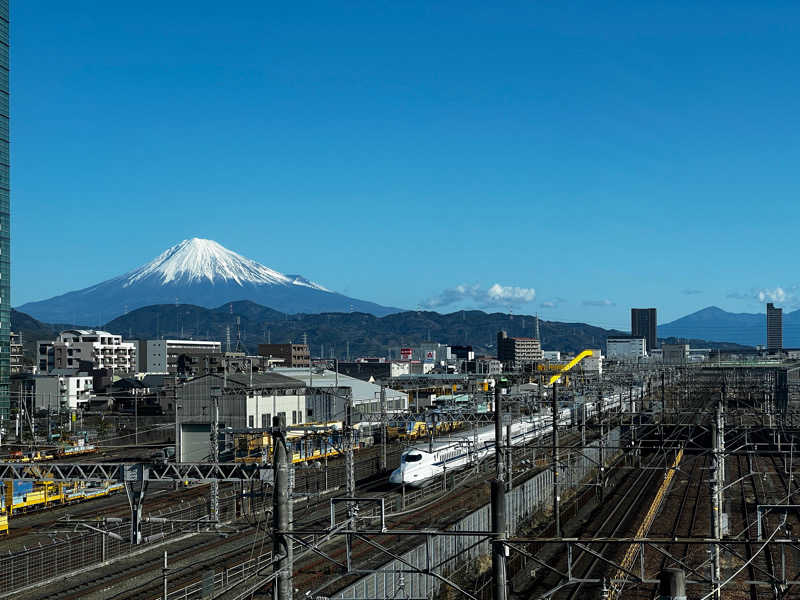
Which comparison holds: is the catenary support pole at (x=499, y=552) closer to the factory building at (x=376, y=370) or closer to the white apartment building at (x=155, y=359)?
the factory building at (x=376, y=370)

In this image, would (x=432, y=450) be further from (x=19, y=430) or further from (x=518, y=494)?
(x=19, y=430)

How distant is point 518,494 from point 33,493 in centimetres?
1653

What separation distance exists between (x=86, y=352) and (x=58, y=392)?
1300 inches

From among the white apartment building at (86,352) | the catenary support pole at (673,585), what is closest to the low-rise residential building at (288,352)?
the white apartment building at (86,352)

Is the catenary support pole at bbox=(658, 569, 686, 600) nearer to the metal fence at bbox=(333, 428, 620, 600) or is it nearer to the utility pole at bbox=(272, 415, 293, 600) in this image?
the metal fence at bbox=(333, 428, 620, 600)

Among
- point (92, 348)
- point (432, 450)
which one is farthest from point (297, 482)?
point (92, 348)

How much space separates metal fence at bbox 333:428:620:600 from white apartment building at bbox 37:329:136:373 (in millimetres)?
82837

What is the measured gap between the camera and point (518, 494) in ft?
77.1

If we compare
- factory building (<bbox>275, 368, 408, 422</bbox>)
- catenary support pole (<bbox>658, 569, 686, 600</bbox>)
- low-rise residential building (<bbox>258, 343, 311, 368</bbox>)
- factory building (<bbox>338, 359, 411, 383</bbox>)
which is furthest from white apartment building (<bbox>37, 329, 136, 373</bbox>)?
catenary support pole (<bbox>658, 569, 686, 600</bbox>)

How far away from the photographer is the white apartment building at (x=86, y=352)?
101 m

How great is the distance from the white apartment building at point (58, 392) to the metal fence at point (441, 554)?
50664mm

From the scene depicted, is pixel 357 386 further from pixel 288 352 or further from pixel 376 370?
pixel 288 352

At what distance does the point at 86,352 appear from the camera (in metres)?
102

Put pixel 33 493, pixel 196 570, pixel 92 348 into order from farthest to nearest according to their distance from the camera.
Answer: pixel 92 348
pixel 33 493
pixel 196 570
